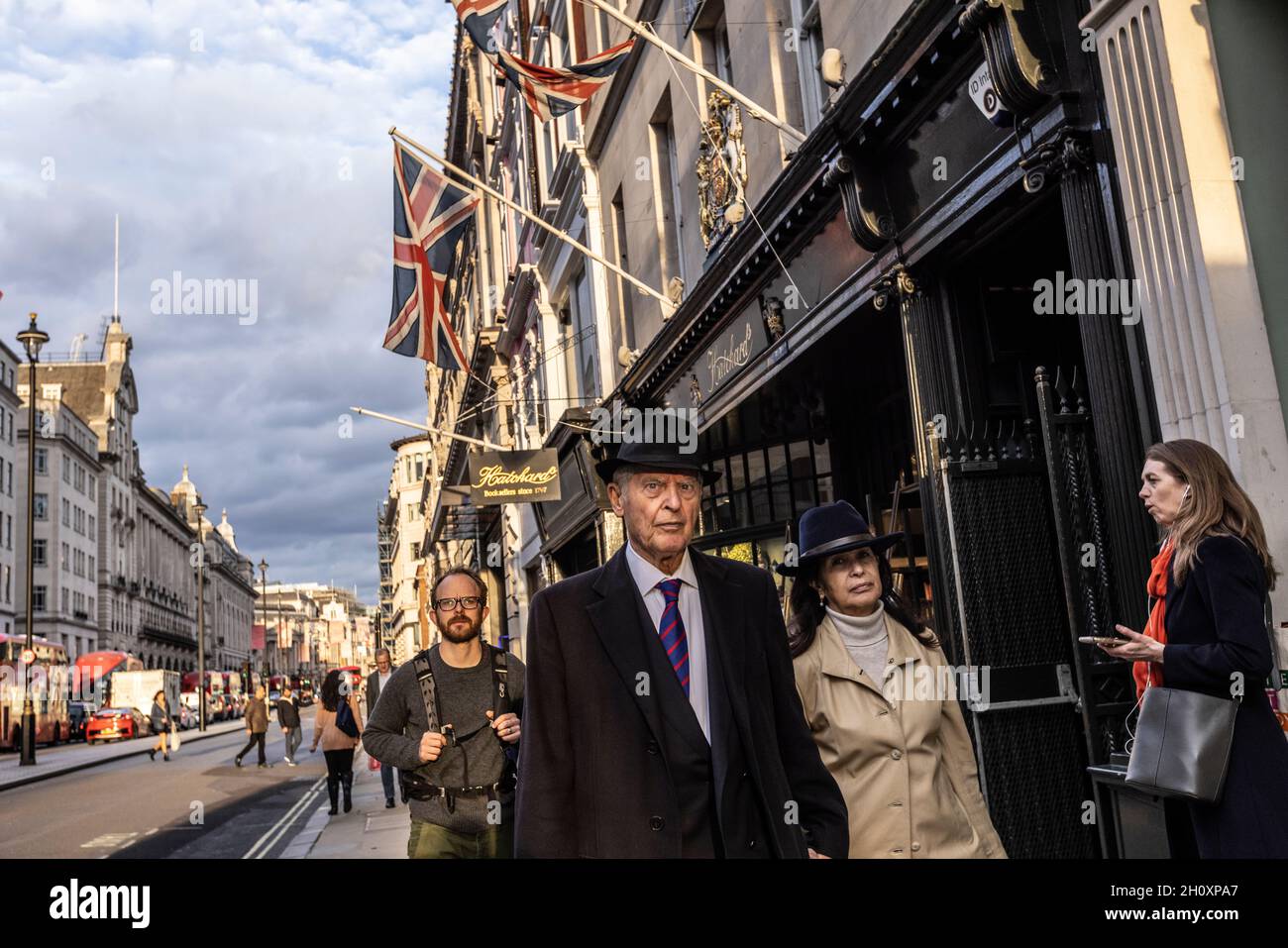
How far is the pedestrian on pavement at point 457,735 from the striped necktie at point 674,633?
239 centimetres

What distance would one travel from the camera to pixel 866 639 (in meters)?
4.18

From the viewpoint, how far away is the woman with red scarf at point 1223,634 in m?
3.71

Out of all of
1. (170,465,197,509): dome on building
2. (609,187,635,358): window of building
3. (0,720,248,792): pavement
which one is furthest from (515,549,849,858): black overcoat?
(170,465,197,509): dome on building

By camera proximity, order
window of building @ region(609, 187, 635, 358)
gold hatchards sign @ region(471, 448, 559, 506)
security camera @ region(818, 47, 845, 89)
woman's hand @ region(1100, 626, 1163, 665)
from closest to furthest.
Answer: woman's hand @ region(1100, 626, 1163, 665) < security camera @ region(818, 47, 845, 89) < window of building @ region(609, 187, 635, 358) < gold hatchards sign @ region(471, 448, 559, 506)

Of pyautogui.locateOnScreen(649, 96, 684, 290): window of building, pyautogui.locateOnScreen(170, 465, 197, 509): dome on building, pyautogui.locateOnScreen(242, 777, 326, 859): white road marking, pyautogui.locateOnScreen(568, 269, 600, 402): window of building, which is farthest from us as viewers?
pyautogui.locateOnScreen(170, 465, 197, 509): dome on building

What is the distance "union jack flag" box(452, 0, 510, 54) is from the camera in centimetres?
1166

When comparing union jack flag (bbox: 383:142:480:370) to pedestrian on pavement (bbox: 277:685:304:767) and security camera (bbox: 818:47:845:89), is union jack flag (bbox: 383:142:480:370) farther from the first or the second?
pedestrian on pavement (bbox: 277:685:304:767)

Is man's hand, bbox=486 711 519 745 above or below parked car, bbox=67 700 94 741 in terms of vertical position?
above

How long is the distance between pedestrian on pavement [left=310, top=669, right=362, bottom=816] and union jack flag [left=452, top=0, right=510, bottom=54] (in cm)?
844

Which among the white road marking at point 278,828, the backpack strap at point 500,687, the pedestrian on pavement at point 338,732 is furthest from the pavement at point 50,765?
the backpack strap at point 500,687

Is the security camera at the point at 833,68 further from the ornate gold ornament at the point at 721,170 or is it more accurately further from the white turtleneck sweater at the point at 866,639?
the white turtleneck sweater at the point at 866,639

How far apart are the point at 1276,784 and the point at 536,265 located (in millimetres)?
20950

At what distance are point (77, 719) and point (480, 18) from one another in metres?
47.5
